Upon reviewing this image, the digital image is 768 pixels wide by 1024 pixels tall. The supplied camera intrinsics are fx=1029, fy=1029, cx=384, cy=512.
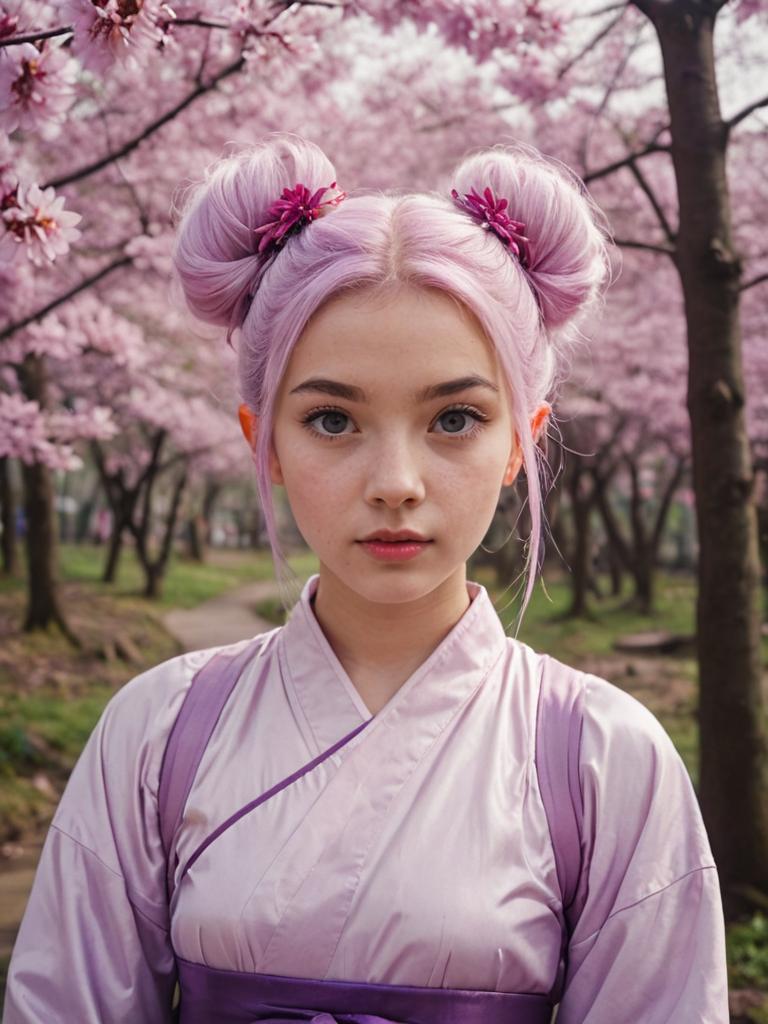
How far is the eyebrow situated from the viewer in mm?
1480

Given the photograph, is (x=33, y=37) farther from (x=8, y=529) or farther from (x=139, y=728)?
(x=8, y=529)

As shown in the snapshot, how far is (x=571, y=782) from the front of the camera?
1504mm

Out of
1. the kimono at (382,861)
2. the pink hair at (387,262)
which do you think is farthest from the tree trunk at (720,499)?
the kimono at (382,861)

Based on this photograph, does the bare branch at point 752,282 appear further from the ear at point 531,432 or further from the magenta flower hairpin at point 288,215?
the magenta flower hairpin at point 288,215

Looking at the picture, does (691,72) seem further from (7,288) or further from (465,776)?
(7,288)

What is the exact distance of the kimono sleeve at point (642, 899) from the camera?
1424 mm

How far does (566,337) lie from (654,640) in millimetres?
10815

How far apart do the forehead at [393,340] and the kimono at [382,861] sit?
434 millimetres

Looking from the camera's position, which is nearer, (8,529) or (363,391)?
(363,391)

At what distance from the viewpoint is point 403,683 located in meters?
1.64

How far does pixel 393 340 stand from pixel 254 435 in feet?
1.20

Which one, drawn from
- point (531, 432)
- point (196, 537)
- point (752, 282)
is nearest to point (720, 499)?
point (752, 282)

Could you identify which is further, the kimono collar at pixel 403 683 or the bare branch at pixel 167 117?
the bare branch at pixel 167 117

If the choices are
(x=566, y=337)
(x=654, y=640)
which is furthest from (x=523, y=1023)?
(x=654, y=640)
